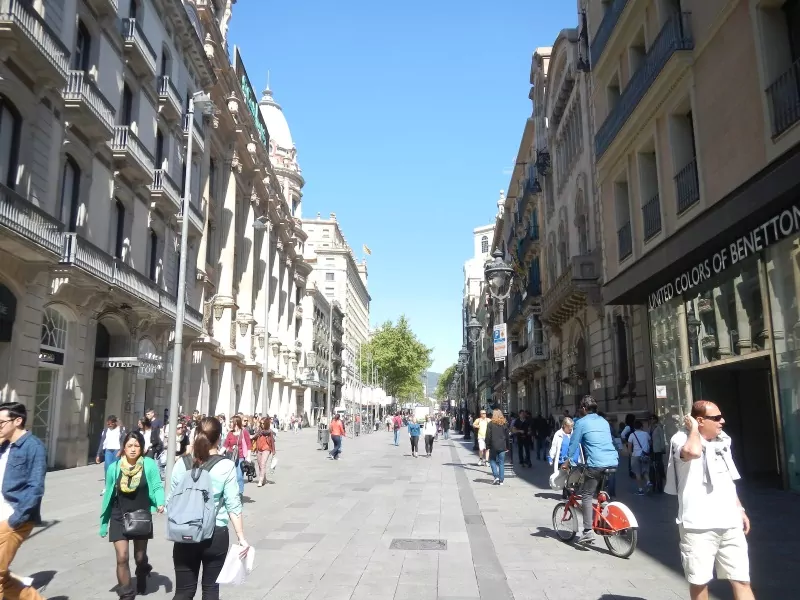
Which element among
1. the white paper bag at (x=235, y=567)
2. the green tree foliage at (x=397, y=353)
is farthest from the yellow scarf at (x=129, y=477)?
the green tree foliage at (x=397, y=353)

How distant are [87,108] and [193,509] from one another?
17.5 metres

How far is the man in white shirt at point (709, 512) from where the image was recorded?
14.7 feet

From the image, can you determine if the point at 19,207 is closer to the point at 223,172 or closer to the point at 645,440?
the point at 645,440

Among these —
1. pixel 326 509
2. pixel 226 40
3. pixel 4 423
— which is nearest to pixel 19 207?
pixel 326 509

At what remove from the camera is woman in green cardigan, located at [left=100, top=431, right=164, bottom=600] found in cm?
587

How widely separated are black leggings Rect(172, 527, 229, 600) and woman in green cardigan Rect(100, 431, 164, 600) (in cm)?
135

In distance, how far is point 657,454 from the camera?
13.7 metres

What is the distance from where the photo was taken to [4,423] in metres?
4.95

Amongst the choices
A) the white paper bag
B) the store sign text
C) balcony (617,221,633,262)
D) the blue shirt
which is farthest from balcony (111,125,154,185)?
the white paper bag

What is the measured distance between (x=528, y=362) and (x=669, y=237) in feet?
78.0

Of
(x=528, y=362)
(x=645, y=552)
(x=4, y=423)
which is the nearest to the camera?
(x=4, y=423)

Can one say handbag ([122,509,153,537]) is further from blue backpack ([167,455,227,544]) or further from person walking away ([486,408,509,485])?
person walking away ([486,408,509,485])

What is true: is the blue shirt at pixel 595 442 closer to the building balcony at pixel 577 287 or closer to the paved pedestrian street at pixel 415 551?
the paved pedestrian street at pixel 415 551

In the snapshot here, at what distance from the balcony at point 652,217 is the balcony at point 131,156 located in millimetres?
16582
